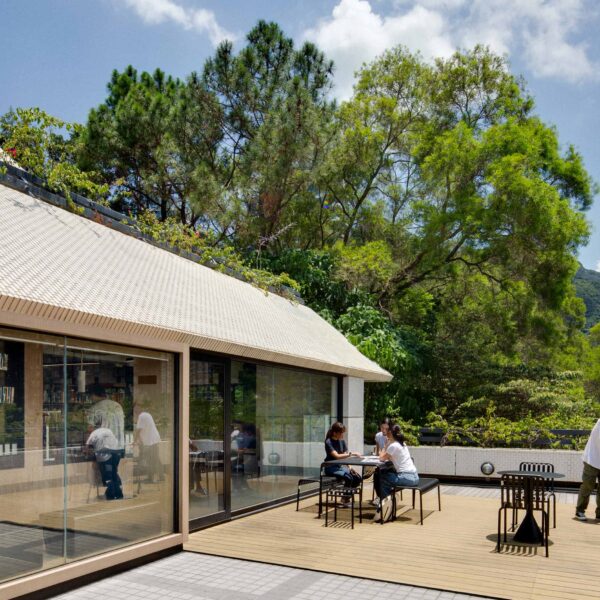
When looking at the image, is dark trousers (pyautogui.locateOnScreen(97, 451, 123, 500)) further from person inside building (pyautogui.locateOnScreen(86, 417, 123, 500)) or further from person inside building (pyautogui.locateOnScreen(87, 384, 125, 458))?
person inside building (pyautogui.locateOnScreen(87, 384, 125, 458))

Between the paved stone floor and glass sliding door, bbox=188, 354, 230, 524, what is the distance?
148 cm

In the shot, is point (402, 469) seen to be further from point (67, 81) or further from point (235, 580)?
point (67, 81)

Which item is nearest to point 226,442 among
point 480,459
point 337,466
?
point 337,466

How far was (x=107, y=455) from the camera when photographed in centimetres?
726

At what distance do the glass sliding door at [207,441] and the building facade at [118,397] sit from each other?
3cm

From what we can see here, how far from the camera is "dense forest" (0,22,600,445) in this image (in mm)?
19781

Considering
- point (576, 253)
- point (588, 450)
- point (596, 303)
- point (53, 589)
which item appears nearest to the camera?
point (53, 589)

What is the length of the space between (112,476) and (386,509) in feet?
15.6

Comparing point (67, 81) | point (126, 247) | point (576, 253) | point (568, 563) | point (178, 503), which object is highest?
point (67, 81)

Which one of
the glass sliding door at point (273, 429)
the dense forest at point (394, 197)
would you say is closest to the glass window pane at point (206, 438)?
the glass sliding door at point (273, 429)

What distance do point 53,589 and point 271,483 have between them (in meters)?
4.94

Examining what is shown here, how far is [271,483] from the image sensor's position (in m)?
10.9

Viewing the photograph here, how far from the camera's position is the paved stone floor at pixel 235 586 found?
20.9 ft

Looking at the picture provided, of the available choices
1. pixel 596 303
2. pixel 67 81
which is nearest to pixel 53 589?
pixel 67 81
